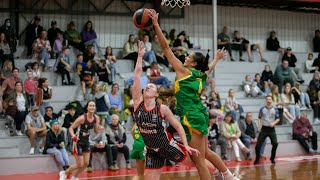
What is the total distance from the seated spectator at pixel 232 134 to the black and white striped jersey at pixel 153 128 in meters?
8.20

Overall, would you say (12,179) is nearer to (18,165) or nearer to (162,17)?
(18,165)

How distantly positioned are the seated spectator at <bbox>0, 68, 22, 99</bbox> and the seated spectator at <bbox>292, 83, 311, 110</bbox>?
9.23 m

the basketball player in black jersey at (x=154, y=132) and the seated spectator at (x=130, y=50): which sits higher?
the seated spectator at (x=130, y=50)

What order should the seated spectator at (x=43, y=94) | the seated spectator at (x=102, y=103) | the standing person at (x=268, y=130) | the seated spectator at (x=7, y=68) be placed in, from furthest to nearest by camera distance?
the seated spectator at (x=7, y=68)
the seated spectator at (x=102, y=103)
the seated spectator at (x=43, y=94)
the standing person at (x=268, y=130)

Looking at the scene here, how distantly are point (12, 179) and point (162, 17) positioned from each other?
32.7 feet

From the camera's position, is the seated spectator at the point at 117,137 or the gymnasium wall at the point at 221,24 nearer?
the seated spectator at the point at 117,137

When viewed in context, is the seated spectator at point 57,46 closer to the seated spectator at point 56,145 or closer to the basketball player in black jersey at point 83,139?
the seated spectator at point 56,145

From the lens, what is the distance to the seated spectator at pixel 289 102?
675 inches

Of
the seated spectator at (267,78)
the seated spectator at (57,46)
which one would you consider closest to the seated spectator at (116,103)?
the seated spectator at (57,46)

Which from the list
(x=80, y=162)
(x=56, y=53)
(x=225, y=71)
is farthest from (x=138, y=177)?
(x=225, y=71)

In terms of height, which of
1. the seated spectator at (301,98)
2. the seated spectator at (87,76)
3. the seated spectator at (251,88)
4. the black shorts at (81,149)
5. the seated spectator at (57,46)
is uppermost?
the seated spectator at (57,46)

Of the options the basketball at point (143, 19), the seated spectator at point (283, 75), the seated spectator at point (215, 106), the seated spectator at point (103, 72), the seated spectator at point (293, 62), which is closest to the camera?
the basketball at point (143, 19)

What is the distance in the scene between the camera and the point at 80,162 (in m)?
10.4

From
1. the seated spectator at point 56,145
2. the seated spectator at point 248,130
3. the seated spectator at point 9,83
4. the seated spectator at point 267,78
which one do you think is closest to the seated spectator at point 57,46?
the seated spectator at point 9,83
